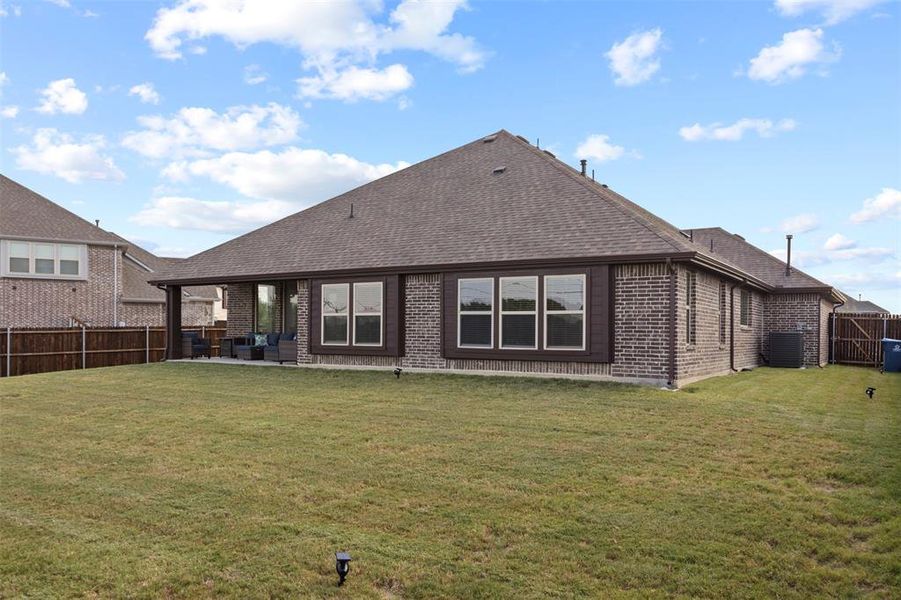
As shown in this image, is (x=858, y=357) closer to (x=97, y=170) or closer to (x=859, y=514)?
(x=859, y=514)

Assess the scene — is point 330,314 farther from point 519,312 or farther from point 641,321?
point 641,321

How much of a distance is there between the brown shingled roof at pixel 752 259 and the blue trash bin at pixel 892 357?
8.23 ft

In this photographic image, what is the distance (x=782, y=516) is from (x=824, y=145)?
12632 mm

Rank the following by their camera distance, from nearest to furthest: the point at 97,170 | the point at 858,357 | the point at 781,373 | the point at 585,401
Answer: the point at 585,401 < the point at 781,373 < the point at 858,357 < the point at 97,170

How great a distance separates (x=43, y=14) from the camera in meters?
13.2

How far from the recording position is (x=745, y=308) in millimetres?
19484

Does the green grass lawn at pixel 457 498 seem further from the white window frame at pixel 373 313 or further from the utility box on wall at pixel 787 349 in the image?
the utility box on wall at pixel 787 349

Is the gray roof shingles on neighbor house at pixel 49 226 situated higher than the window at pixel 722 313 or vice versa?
the gray roof shingles on neighbor house at pixel 49 226

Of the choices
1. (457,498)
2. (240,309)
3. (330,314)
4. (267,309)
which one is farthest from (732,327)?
(240,309)

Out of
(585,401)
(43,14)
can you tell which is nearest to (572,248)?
(585,401)

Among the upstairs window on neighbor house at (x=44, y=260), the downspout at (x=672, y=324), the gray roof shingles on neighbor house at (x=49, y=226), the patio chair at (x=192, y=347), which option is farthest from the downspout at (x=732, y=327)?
the upstairs window on neighbor house at (x=44, y=260)

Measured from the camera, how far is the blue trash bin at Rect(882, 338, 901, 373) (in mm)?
19594

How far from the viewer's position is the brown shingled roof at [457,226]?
1384cm

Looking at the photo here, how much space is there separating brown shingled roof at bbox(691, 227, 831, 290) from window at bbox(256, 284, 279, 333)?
13.6m
